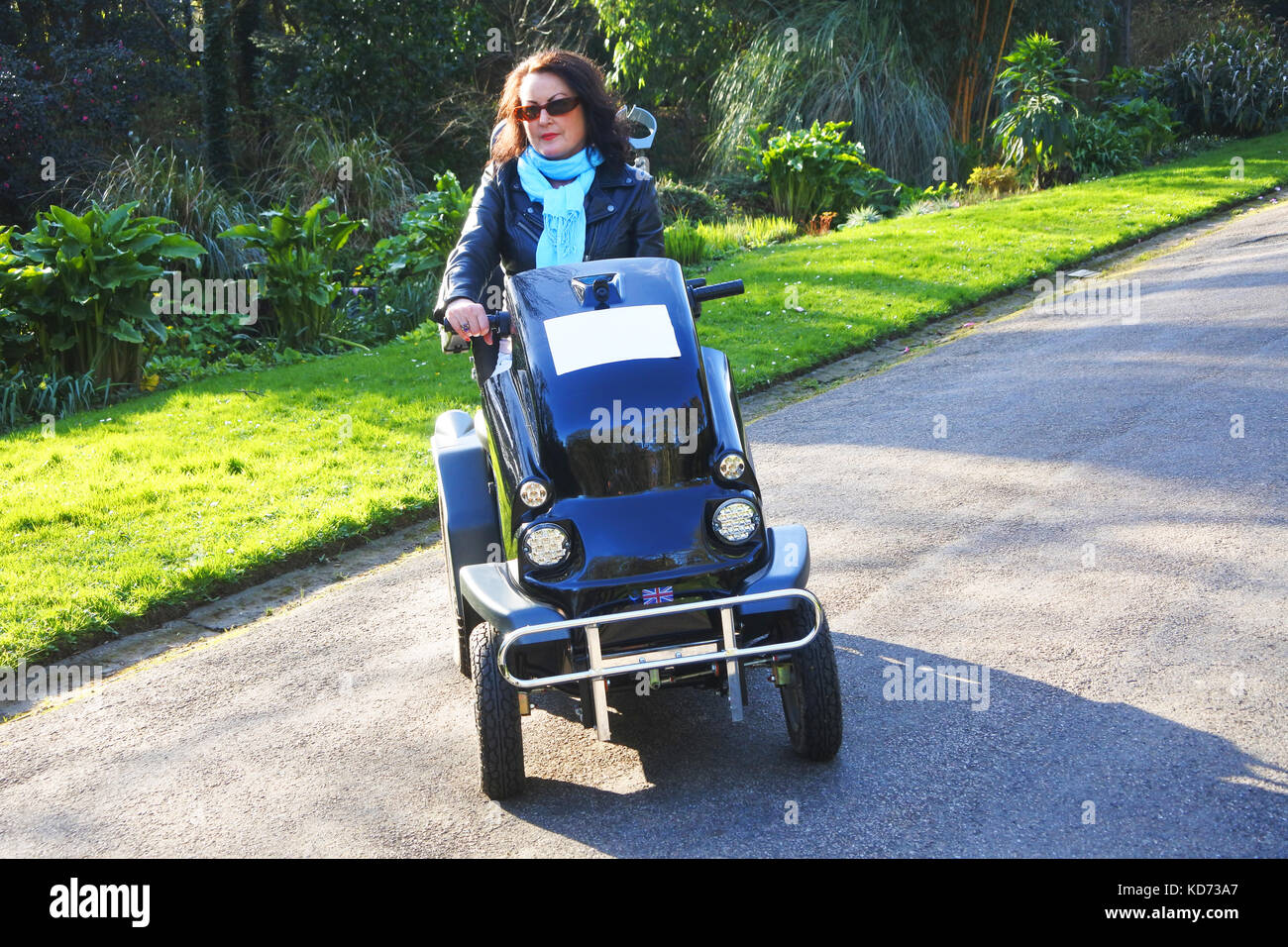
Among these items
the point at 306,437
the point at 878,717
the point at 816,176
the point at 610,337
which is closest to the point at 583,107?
the point at 610,337

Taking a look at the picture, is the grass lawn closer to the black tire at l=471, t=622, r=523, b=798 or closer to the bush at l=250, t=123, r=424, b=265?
the black tire at l=471, t=622, r=523, b=798

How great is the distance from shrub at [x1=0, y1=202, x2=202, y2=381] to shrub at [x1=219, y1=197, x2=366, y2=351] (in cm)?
92

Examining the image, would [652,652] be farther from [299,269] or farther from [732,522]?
[299,269]

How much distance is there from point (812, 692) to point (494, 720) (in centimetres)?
88

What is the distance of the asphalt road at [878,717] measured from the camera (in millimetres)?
3371

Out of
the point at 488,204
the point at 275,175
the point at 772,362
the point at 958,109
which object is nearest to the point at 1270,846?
the point at 488,204

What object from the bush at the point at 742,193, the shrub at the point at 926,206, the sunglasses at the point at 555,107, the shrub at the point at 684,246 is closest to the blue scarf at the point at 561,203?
the sunglasses at the point at 555,107

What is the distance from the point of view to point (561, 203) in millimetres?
4219

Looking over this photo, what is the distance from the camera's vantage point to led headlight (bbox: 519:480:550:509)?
3.43 m

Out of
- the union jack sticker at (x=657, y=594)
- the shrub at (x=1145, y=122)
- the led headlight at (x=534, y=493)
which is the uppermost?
the shrub at (x=1145, y=122)

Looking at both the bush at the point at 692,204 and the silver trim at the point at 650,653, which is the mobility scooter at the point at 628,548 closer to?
the silver trim at the point at 650,653

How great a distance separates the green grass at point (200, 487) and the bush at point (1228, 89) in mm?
14148
